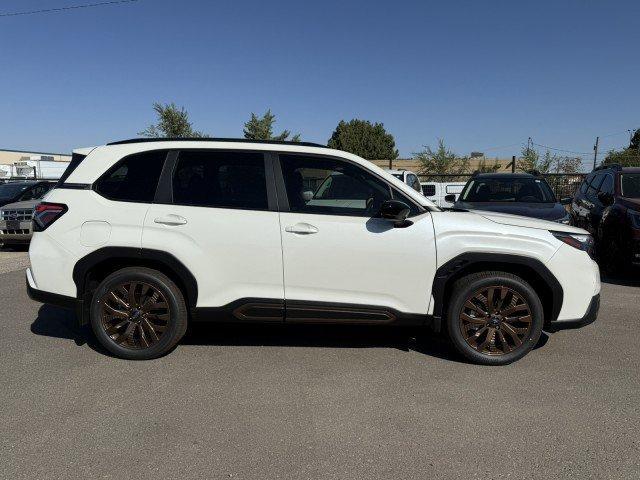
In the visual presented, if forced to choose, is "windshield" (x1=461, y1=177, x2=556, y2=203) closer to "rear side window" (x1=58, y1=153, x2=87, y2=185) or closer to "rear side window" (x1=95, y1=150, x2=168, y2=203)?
"rear side window" (x1=95, y1=150, x2=168, y2=203)

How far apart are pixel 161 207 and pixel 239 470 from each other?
2.19m

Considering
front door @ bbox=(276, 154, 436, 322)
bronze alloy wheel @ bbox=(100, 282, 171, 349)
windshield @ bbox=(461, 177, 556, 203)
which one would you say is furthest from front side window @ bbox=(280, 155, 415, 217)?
windshield @ bbox=(461, 177, 556, 203)

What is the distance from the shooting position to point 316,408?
10.7 ft

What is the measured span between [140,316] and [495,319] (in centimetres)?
294

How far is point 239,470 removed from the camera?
2574mm

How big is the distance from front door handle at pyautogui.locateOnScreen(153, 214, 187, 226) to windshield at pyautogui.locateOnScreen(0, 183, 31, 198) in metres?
10.1

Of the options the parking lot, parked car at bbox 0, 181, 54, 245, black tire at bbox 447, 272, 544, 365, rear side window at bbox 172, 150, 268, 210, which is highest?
rear side window at bbox 172, 150, 268, 210

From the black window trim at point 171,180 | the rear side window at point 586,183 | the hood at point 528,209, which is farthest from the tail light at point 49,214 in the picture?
the rear side window at point 586,183

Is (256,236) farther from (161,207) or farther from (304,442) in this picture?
(304,442)

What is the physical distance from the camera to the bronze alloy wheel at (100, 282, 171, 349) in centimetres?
393

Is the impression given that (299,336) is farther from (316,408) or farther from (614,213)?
(614,213)

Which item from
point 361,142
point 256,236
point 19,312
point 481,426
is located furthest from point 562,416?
point 361,142

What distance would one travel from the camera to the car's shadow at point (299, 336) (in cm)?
441

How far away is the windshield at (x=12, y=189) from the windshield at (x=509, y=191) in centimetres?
1081
